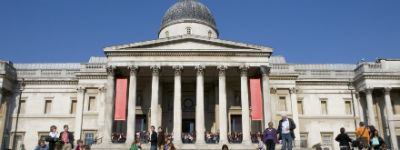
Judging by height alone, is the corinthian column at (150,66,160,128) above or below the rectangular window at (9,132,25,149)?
above

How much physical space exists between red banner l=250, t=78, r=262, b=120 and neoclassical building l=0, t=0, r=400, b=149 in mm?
617

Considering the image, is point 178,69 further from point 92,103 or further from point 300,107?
point 300,107

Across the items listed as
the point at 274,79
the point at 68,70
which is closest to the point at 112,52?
the point at 68,70

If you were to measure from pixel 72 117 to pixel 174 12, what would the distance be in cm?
1462

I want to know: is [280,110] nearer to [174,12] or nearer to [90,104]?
[174,12]

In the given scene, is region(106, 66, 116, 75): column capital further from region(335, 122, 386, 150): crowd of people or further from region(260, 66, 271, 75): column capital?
region(335, 122, 386, 150): crowd of people

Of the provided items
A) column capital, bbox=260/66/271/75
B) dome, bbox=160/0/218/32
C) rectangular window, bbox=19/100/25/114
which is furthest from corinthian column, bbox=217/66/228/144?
rectangular window, bbox=19/100/25/114

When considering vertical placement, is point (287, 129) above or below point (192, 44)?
below

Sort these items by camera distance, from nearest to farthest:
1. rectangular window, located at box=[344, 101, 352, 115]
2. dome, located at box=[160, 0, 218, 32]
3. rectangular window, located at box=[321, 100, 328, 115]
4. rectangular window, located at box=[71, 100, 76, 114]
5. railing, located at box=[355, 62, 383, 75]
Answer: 1. railing, located at box=[355, 62, 383, 75]
2. rectangular window, located at box=[71, 100, 76, 114]
3. rectangular window, located at box=[344, 101, 352, 115]
4. rectangular window, located at box=[321, 100, 328, 115]
5. dome, located at box=[160, 0, 218, 32]

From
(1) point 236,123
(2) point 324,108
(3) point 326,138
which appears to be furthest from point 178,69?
(3) point 326,138

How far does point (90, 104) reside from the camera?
3262 cm

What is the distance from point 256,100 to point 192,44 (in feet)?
22.2

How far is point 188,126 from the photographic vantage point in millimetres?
30797

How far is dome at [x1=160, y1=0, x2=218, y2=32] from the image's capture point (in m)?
34.2
